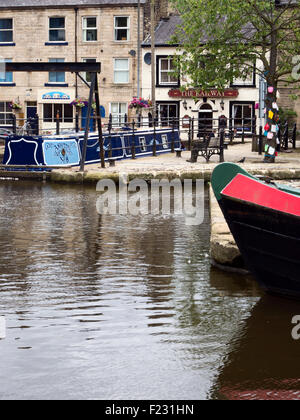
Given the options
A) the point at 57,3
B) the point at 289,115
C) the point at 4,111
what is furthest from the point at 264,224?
the point at 4,111

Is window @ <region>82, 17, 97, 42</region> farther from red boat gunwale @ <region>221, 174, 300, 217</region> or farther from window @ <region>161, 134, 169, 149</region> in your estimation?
red boat gunwale @ <region>221, 174, 300, 217</region>

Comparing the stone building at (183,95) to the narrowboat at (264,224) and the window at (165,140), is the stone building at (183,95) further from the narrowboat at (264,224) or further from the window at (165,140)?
the narrowboat at (264,224)

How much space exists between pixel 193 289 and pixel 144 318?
1343 mm

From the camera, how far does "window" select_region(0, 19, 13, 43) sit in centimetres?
4650

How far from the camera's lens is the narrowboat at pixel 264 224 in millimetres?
8078

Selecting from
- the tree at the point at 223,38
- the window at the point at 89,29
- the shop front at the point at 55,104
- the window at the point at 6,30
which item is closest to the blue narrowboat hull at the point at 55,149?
the tree at the point at 223,38

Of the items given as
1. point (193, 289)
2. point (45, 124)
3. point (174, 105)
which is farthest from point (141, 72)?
point (193, 289)

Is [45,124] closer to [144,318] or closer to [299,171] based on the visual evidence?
[299,171]

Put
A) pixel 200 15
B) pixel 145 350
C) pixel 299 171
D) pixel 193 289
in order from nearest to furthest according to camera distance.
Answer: pixel 145 350
pixel 193 289
pixel 299 171
pixel 200 15

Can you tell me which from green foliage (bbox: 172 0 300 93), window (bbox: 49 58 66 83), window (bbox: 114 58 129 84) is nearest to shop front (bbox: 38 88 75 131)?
window (bbox: 49 58 66 83)

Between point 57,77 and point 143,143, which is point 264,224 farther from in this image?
→ point 57,77

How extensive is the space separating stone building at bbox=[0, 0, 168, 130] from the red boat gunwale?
120 ft

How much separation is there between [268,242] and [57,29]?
39622 mm

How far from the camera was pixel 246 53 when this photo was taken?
22.6 m
